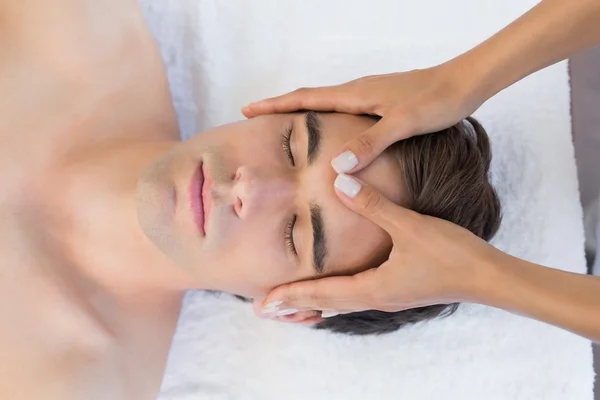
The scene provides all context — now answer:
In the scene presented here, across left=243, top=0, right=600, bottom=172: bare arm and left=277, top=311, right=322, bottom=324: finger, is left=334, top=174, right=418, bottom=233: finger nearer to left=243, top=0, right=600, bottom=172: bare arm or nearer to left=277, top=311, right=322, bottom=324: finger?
left=243, top=0, right=600, bottom=172: bare arm

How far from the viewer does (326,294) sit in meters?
1.05

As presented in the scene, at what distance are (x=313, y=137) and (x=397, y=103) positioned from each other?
16 centimetres

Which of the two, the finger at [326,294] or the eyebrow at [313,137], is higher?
the eyebrow at [313,137]

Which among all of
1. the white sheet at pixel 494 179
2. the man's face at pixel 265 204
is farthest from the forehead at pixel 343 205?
the white sheet at pixel 494 179

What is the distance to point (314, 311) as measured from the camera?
3.90 feet

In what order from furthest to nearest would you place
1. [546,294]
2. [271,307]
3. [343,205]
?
[271,307]
[343,205]
[546,294]

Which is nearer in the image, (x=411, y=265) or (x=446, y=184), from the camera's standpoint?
(x=411, y=265)

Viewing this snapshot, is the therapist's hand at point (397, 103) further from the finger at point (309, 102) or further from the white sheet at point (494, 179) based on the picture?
the white sheet at point (494, 179)

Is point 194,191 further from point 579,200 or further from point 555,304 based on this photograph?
point 579,200

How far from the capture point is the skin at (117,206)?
3.43 ft

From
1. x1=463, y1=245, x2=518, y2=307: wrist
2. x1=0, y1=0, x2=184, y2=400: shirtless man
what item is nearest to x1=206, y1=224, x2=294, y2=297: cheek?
x1=0, y1=0, x2=184, y2=400: shirtless man

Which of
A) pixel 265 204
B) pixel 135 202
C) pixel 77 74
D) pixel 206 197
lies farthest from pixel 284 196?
pixel 77 74

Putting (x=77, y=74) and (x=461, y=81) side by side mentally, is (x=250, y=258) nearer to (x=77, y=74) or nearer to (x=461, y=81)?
(x=461, y=81)

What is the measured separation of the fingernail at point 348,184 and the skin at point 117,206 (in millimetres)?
34
